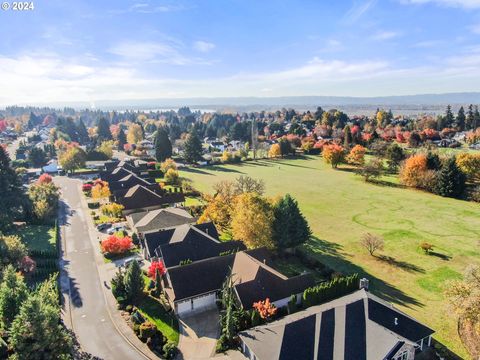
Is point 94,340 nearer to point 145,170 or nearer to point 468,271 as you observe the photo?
point 468,271

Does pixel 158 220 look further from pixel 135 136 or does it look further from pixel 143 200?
pixel 135 136

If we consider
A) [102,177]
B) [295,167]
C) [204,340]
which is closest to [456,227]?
[204,340]

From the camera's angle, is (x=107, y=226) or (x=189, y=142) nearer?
(x=107, y=226)

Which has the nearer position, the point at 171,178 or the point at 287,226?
the point at 287,226

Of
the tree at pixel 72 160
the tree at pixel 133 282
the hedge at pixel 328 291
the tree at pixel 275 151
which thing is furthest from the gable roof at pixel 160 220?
the tree at pixel 275 151

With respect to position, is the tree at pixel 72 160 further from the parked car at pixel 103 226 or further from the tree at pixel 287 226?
the tree at pixel 287 226

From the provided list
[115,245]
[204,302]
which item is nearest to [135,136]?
[115,245]

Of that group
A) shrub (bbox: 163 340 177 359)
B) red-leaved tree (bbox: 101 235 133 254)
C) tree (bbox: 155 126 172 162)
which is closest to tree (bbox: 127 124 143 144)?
tree (bbox: 155 126 172 162)
